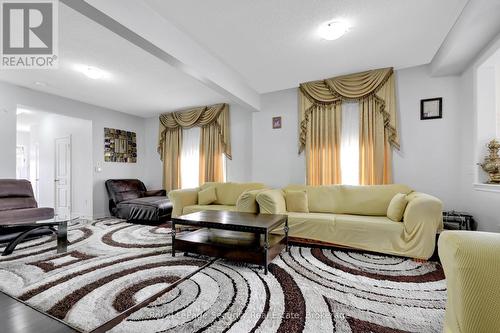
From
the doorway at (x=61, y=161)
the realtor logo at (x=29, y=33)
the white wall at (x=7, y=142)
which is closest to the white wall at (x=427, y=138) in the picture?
the realtor logo at (x=29, y=33)

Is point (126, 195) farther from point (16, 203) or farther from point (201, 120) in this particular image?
point (201, 120)

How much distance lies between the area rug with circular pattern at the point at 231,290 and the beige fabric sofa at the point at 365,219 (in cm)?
16

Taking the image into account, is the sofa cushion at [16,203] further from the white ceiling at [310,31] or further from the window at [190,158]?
the white ceiling at [310,31]

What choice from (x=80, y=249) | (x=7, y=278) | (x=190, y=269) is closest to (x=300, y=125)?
(x=190, y=269)

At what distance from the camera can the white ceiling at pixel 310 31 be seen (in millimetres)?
2145

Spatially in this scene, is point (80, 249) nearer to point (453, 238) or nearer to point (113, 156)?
point (113, 156)

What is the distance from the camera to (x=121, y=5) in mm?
1868

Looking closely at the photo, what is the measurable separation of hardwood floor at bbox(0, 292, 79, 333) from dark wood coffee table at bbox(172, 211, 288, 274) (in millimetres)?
1502

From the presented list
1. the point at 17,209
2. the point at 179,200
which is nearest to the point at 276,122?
the point at 179,200

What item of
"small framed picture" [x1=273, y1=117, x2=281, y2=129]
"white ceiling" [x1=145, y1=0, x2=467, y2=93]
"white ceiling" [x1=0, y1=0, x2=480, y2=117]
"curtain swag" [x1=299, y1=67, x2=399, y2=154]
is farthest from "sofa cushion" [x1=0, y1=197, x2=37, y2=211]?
"curtain swag" [x1=299, y1=67, x2=399, y2=154]

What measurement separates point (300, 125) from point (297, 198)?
139cm

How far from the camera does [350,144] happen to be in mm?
3809

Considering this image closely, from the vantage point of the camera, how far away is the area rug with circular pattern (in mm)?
1506

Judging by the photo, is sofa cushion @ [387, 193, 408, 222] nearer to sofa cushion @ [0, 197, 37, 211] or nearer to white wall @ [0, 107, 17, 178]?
sofa cushion @ [0, 197, 37, 211]
